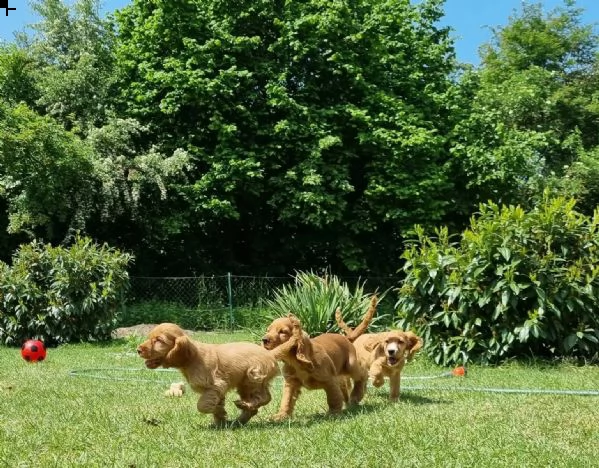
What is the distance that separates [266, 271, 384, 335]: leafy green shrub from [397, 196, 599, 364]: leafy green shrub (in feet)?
3.96

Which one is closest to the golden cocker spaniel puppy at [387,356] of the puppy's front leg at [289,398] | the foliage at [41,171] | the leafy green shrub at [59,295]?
the puppy's front leg at [289,398]

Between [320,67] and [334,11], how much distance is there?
76.5 inches

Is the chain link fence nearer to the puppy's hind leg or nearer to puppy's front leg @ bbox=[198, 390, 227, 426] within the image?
the puppy's hind leg

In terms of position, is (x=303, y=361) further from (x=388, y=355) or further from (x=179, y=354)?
(x=388, y=355)

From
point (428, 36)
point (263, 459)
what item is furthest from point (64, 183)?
point (263, 459)

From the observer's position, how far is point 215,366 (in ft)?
16.5

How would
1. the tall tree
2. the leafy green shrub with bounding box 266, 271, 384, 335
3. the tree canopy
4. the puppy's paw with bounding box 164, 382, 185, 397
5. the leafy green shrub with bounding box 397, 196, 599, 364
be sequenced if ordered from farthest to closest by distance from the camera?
the tall tree, the tree canopy, the leafy green shrub with bounding box 266, 271, 384, 335, the leafy green shrub with bounding box 397, 196, 599, 364, the puppy's paw with bounding box 164, 382, 185, 397

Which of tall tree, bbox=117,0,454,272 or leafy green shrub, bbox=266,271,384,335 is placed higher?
tall tree, bbox=117,0,454,272

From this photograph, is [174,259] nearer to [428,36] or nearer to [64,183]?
[64,183]

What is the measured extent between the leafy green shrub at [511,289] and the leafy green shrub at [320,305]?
1.21 metres

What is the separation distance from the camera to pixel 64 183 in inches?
760

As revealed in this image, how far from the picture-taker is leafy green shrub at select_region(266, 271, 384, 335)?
1068cm

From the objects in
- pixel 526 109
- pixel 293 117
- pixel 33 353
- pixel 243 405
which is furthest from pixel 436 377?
pixel 526 109

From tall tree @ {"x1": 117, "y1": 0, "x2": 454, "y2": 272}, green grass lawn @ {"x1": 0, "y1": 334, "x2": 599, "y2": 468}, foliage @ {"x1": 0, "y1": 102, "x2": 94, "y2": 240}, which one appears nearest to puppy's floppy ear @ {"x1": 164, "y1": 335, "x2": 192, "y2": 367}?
green grass lawn @ {"x1": 0, "y1": 334, "x2": 599, "y2": 468}
